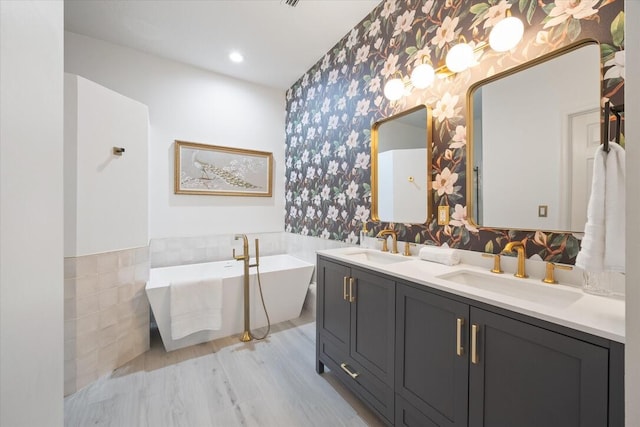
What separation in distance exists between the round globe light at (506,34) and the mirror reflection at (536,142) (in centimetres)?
13

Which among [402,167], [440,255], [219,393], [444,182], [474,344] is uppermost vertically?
[402,167]

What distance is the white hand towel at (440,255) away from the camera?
146 cm

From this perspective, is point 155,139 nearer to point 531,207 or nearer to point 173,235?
point 173,235

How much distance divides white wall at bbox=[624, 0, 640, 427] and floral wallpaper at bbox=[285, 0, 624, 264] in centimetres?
62

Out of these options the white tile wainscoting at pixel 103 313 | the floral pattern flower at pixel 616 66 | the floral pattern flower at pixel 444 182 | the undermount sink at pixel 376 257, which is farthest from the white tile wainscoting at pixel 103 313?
the floral pattern flower at pixel 616 66

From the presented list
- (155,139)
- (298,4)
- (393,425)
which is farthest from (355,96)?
(393,425)

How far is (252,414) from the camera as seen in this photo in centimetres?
153

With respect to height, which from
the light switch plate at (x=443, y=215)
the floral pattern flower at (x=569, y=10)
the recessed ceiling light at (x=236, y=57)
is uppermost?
the recessed ceiling light at (x=236, y=57)

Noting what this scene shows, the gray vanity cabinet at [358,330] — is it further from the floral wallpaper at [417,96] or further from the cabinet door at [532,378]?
the floral wallpaper at [417,96]

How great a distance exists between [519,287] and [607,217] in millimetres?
494

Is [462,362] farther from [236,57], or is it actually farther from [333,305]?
[236,57]

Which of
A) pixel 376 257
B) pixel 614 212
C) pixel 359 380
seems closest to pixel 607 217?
pixel 614 212

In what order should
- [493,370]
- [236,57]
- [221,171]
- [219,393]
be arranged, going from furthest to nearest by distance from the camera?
1. [221,171]
2. [236,57]
3. [219,393]
4. [493,370]

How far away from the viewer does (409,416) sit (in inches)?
49.2
